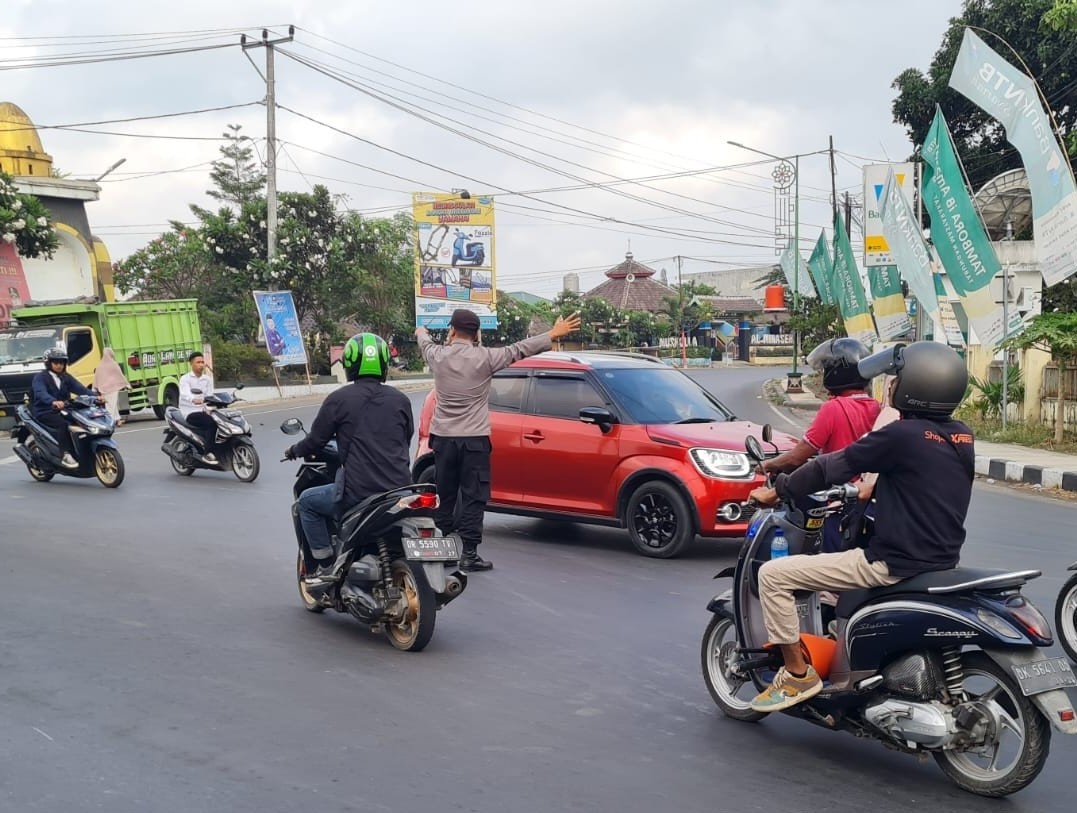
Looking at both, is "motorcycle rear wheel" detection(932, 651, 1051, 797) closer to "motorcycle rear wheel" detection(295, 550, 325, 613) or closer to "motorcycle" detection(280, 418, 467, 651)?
"motorcycle" detection(280, 418, 467, 651)

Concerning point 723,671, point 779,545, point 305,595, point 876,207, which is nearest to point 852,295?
point 876,207

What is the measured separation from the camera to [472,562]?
891 centimetres

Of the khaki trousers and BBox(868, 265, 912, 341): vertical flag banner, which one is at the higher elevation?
BBox(868, 265, 912, 341): vertical flag banner

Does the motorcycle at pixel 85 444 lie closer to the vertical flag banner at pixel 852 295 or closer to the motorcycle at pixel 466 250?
the vertical flag banner at pixel 852 295

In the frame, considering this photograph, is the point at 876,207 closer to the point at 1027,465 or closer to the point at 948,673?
the point at 1027,465

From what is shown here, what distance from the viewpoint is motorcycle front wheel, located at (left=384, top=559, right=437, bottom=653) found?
21.2 ft

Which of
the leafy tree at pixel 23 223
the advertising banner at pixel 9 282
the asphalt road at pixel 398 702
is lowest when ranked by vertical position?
the asphalt road at pixel 398 702

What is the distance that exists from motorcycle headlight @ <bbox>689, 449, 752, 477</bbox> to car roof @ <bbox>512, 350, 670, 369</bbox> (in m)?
1.40

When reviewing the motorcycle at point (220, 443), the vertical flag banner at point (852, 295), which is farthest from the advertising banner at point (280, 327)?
the motorcycle at point (220, 443)

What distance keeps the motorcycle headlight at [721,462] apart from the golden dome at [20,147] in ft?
113

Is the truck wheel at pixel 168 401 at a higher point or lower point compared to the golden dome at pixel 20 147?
lower

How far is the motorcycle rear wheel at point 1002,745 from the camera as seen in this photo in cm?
415

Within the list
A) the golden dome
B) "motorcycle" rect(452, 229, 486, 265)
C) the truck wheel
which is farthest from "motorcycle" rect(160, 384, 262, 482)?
"motorcycle" rect(452, 229, 486, 265)

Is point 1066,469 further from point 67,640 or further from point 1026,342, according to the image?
point 67,640
